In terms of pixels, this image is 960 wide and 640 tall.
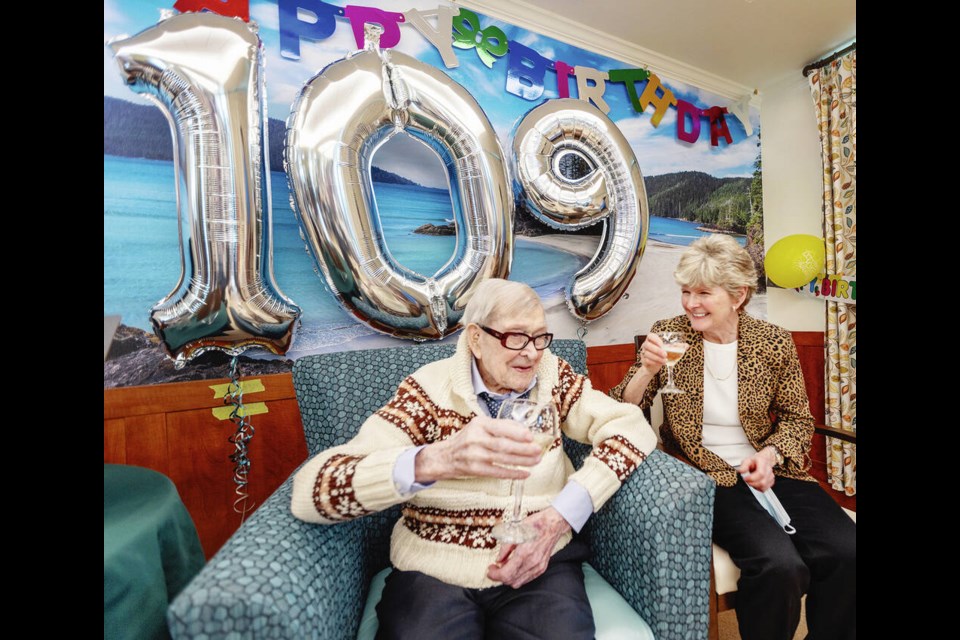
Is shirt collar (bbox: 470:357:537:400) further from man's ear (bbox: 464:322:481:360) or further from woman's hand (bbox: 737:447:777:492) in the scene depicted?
woman's hand (bbox: 737:447:777:492)

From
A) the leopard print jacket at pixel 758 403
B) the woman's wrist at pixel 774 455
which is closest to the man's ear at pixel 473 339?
the leopard print jacket at pixel 758 403

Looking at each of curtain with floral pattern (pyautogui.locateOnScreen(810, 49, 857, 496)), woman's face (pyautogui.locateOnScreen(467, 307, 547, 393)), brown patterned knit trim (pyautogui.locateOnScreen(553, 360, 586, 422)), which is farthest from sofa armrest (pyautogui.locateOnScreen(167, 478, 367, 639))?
curtain with floral pattern (pyautogui.locateOnScreen(810, 49, 857, 496))

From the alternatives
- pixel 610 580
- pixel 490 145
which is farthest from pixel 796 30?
pixel 610 580

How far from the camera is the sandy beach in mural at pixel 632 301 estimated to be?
2123 mm

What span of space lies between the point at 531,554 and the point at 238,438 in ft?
3.48

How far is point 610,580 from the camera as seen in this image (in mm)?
1058

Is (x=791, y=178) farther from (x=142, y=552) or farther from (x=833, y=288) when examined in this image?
(x=142, y=552)

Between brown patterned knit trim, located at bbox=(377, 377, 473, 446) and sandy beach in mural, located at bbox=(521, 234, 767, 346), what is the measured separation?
1121 mm

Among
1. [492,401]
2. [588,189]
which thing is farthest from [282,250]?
[588,189]

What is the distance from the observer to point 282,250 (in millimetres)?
1602

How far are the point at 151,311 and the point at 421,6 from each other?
1.57 m

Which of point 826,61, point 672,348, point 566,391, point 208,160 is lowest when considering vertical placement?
point 566,391

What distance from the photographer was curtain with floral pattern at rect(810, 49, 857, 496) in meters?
2.43
